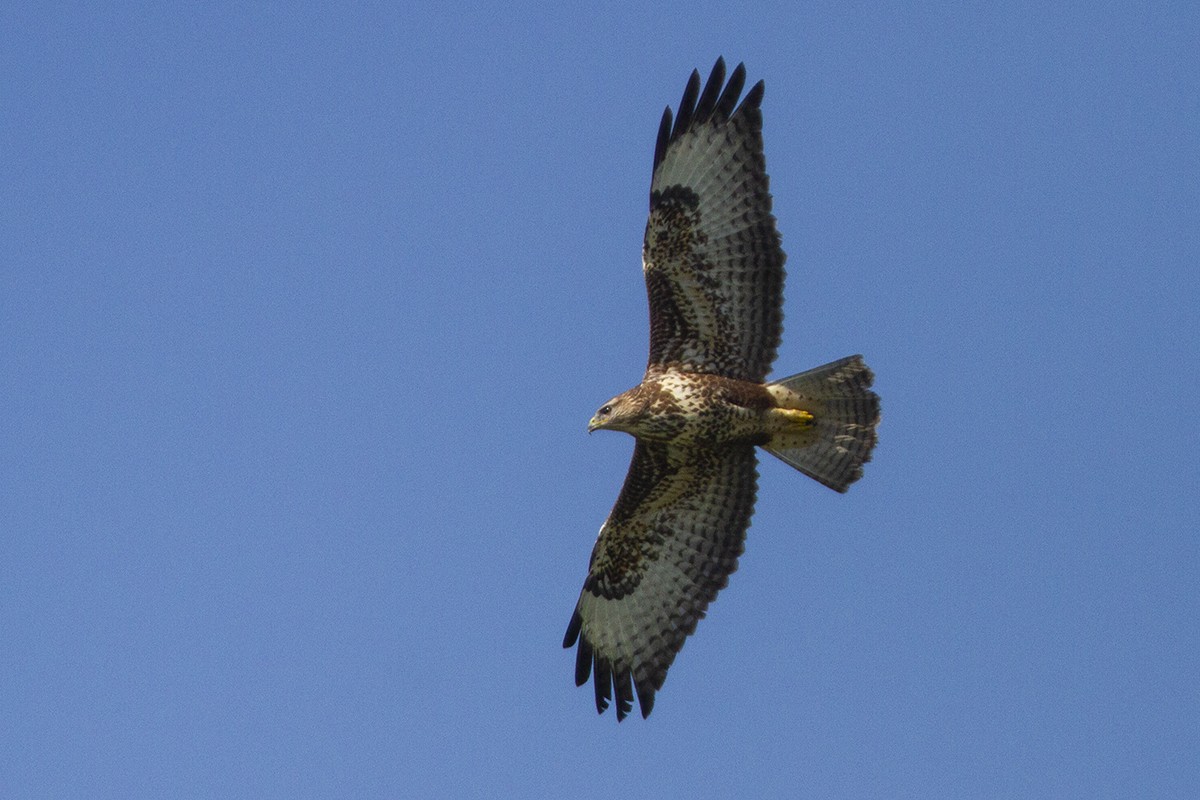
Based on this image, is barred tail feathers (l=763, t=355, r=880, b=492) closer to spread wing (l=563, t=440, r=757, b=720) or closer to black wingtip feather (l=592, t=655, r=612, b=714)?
spread wing (l=563, t=440, r=757, b=720)

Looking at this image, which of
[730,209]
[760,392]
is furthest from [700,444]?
[730,209]

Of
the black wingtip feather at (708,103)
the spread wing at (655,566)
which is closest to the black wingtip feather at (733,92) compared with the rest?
the black wingtip feather at (708,103)

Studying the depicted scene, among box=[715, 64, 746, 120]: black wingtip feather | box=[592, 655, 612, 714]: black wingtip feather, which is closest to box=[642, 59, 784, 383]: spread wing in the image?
box=[715, 64, 746, 120]: black wingtip feather

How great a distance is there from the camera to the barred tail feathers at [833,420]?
12.1 meters

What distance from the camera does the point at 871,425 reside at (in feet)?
40.1

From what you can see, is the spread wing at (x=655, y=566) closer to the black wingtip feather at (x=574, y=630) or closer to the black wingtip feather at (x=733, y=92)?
the black wingtip feather at (x=574, y=630)

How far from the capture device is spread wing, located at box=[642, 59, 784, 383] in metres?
12.1

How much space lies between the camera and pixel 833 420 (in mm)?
12219

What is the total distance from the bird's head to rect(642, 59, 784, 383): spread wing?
530 millimetres

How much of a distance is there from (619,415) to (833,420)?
1.35 meters

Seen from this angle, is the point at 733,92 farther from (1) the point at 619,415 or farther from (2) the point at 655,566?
(2) the point at 655,566

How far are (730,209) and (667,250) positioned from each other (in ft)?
1.53

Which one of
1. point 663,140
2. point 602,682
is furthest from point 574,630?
point 663,140

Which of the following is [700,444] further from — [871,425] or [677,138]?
[677,138]
